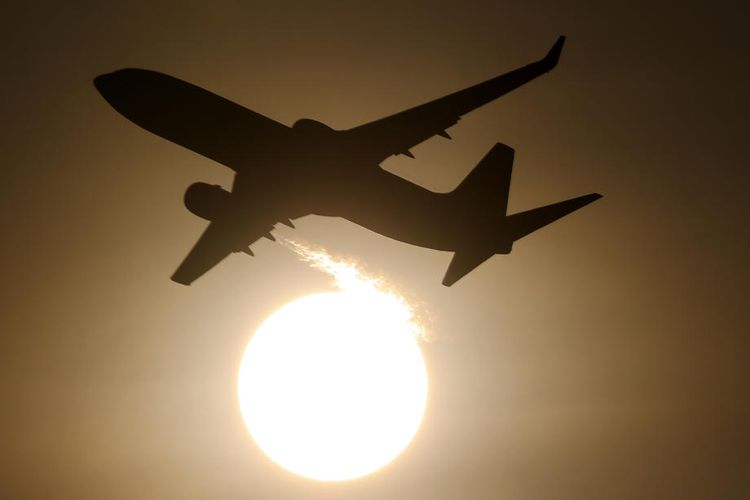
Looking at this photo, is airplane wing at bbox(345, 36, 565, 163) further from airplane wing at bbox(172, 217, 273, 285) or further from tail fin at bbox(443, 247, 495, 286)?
airplane wing at bbox(172, 217, 273, 285)

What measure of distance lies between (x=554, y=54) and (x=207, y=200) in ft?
50.8

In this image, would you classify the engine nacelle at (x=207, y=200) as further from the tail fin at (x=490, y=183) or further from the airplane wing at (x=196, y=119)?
the tail fin at (x=490, y=183)

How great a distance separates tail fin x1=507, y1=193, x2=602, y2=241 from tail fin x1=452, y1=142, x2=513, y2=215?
974mm

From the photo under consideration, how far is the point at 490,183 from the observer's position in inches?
1677

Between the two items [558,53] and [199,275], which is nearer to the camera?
[558,53]

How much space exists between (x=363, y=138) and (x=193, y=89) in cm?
714

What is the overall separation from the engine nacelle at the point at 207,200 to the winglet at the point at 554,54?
14.1 m

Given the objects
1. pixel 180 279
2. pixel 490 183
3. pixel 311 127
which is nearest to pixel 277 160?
pixel 311 127

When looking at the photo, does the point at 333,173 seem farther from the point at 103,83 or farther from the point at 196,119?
the point at 103,83

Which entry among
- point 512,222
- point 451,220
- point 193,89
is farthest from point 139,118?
point 512,222

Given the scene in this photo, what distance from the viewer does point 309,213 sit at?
40094 mm

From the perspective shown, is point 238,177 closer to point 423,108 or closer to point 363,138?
point 363,138

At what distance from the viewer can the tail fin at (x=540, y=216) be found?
39625 mm

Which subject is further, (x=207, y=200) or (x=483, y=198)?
(x=483, y=198)
